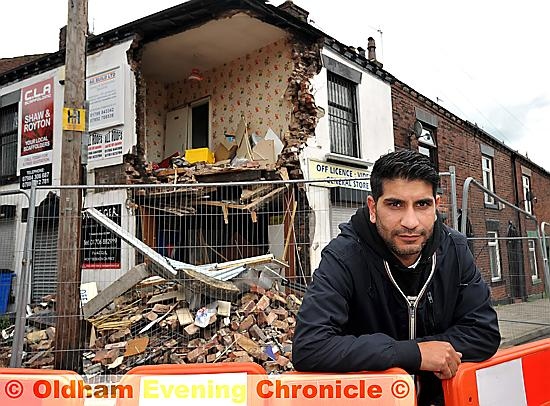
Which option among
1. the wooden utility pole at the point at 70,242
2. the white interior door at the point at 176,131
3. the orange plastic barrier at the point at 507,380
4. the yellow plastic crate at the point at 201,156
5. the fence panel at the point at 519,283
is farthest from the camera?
the white interior door at the point at 176,131

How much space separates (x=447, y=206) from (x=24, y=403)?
17.2ft

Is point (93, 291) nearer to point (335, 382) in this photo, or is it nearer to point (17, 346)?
point (17, 346)

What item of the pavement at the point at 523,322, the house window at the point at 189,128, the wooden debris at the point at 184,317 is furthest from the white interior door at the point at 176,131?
the pavement at the point at 523,322

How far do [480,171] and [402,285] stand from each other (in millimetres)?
17556

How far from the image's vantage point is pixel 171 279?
6359mm

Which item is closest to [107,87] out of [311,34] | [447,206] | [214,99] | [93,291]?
[214,99]

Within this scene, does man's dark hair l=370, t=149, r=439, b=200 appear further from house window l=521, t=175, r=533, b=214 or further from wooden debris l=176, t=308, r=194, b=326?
house window l=521, t=175, r=533, b=214

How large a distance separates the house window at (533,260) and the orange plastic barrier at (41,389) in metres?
7.64

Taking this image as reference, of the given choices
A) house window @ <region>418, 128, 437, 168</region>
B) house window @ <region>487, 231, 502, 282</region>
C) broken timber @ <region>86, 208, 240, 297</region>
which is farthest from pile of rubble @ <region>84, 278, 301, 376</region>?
house window @ <region>418, 128, 437, 168</region>

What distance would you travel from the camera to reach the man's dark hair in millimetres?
1915

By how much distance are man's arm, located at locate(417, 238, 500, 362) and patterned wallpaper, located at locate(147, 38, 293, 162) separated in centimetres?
890

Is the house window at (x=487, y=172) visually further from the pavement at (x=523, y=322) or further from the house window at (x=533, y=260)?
the pavement at (x=523, y=322)

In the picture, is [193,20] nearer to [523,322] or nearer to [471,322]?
[523,322]

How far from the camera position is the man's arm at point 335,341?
1660 millimetres
